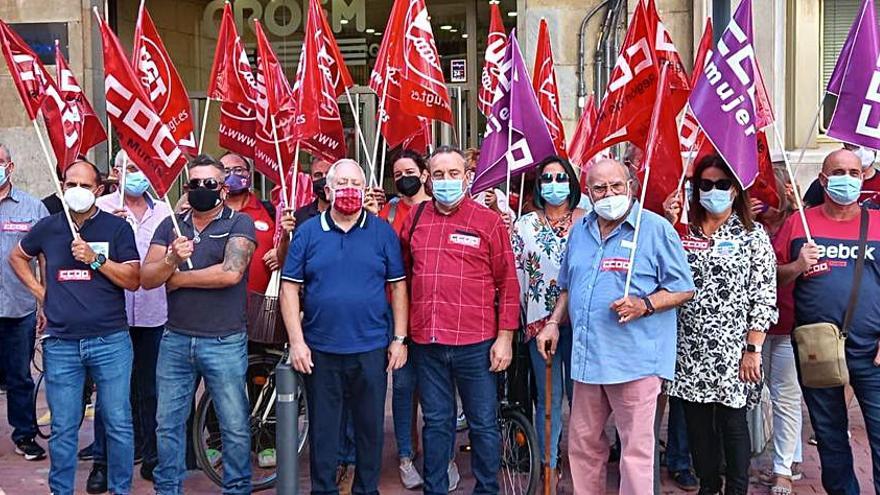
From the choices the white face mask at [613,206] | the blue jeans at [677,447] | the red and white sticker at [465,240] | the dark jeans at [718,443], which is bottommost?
the blue jeans at [677,447]

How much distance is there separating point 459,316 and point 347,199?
882 mm

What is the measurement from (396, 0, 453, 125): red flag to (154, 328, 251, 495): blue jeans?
2.12 m

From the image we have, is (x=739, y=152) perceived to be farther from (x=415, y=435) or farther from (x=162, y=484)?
(x=162, y=484)

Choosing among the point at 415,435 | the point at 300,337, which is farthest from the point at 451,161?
the point at 415,435

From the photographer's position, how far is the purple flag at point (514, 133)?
602 centimetres

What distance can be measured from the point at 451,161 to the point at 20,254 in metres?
2.47

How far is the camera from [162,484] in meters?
5.37

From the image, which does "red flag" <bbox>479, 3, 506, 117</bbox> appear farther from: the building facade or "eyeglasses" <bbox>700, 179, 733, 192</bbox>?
the building facade

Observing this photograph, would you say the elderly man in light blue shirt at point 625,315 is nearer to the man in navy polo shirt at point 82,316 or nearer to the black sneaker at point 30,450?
the man in navy polo shirt at point 82,316

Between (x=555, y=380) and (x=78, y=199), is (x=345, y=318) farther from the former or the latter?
(x=78, y=199)

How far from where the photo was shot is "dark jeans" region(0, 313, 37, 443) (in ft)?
22.2

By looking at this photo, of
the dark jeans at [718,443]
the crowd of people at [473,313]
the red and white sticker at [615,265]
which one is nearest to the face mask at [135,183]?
the crowd of people at [473,313]

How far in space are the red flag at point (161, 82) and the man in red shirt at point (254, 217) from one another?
60cm

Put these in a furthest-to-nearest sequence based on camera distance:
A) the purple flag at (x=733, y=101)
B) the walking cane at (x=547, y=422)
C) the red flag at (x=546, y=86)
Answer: the red flag at (x=546, y=86)
the walking cane at (x=547, y=422)
the purple flag at (x=733, y=101)
